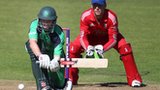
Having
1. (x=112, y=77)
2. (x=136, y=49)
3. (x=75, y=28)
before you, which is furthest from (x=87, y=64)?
(x=75, y=28)

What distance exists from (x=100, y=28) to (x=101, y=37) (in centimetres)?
27

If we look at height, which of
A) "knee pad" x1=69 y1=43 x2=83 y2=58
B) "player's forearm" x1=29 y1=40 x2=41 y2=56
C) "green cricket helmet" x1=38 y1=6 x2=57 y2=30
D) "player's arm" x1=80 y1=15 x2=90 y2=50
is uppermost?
"green cricket helmet" x1=38 y1=6 x2=57 y2=30

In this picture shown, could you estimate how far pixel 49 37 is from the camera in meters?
8.70

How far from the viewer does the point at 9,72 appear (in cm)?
1355

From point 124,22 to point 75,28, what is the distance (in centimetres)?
331

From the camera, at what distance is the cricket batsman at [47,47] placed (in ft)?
27.5

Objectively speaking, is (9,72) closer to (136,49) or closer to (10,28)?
(136,49)

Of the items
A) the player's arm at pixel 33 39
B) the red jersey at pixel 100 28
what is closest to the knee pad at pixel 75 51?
the red jersey at pixel 100 28

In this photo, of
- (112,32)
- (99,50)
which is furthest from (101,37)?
(99,50)

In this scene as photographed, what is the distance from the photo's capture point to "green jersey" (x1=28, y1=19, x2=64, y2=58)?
861 centimetres

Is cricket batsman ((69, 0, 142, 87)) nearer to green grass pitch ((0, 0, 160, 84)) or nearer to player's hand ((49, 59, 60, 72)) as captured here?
green grass pitch ((0, 0, 160, 84))

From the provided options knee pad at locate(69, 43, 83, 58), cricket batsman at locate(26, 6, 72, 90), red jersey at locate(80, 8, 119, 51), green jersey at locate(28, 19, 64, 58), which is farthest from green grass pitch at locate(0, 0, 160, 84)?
green jersey at locate(28, 19, 64, 58)

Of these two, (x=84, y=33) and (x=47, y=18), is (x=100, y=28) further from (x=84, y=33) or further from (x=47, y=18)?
(x=47, y=18)

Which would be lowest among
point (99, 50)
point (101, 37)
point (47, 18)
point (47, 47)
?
point (99, 50)
